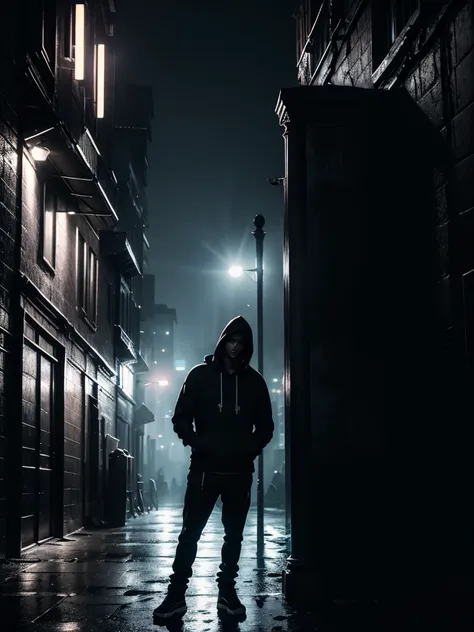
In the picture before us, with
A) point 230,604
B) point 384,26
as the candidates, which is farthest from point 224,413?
point 384,26

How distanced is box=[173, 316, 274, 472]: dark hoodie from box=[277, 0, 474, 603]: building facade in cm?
90

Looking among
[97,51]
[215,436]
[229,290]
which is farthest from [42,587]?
[229,290]

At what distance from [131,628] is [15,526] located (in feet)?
21.9

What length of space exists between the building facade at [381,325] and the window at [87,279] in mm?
11911

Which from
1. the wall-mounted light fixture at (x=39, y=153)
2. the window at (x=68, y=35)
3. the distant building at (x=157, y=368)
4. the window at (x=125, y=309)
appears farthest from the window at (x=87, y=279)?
the distant building at (x=157, y=368)

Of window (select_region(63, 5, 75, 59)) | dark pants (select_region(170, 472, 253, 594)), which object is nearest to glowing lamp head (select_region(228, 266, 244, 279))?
window (select_region(63, 5, 75, 59))

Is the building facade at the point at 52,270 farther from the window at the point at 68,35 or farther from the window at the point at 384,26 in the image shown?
the window at the point at 384,26

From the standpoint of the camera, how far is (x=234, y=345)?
7090 mm

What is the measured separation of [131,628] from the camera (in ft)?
20.0

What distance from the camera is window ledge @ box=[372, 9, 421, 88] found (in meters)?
9.14

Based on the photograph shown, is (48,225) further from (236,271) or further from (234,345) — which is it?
(234,345)

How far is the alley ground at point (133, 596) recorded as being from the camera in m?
6.27

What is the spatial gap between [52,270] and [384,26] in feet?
24.8

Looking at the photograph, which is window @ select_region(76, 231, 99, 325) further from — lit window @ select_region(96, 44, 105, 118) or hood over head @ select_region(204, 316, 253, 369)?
hood over head @ select_region(204, 316, 253, 369)
